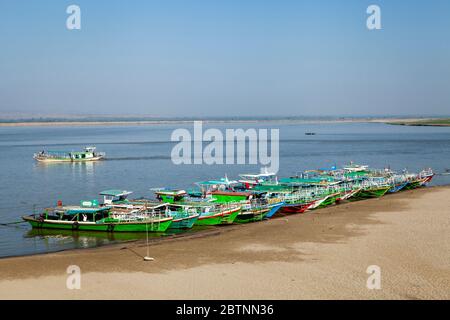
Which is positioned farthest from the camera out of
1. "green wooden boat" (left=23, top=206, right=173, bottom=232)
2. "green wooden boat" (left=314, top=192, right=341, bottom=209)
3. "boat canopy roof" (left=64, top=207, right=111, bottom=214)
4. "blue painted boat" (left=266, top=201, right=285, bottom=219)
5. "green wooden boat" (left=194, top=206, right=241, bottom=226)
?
"green wooden boat" (left=314, top=192, right=341, bottom=209)

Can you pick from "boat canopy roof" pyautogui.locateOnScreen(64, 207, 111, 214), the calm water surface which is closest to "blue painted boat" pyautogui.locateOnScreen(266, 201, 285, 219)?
the calm water surface

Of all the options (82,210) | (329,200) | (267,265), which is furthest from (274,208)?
(267,265)

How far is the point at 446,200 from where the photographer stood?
36.2 meters

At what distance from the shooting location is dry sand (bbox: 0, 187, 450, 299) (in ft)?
56.0

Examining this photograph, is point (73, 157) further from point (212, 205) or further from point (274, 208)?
point (274, 208)

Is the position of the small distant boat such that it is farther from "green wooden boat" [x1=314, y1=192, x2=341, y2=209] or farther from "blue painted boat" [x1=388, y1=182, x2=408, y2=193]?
"green wooden boat" [x1=314, y1=192, x2=341, y2=209]

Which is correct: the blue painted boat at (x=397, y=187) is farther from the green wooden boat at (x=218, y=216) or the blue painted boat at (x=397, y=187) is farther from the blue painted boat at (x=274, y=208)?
the green wooden boat at (x=218, y=216)

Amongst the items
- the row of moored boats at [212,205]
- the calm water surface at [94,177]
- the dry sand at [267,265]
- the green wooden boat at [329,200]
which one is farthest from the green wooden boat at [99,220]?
the green wooden boat at [329,200]

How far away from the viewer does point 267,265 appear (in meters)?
20.3

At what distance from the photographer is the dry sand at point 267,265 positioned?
56.0 ft

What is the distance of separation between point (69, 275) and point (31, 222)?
491 inches

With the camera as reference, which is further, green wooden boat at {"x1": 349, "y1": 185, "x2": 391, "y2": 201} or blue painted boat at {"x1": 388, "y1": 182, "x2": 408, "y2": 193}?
blue painted boat at {"x1": 388, "y1": 182, "x2": 408, "y2": 193}
